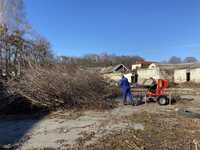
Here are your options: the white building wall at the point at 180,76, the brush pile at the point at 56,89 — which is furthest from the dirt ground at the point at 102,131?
the white building wall at the point at 180,76

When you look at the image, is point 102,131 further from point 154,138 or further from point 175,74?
point 175,74

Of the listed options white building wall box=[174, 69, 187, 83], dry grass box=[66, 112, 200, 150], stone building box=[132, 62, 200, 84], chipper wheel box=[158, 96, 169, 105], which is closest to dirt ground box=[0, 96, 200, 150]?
dry grass box=[66, 112, 200, 150]

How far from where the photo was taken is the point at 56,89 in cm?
1140

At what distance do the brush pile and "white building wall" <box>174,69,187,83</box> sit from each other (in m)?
30.4

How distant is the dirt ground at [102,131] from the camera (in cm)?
644

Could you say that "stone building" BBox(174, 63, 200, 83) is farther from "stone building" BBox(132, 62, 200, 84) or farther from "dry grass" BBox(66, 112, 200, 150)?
"dry grass" BBox(66, 112, 200, 150)

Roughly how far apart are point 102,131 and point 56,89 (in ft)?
13.6

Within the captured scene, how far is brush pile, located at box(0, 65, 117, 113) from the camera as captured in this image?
1135cm

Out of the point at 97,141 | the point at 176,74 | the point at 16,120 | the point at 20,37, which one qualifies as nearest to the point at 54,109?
the point at 16,120

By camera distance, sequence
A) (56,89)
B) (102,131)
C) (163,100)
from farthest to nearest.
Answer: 1. (163,100)
2. (56,89)
3. (102,131)

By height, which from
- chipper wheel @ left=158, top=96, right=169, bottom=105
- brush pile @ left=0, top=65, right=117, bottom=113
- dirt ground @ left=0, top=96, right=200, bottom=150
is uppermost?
brush pile @ left=0, top=65, right=117, bottom=113

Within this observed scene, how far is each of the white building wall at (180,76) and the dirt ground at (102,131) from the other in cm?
3145

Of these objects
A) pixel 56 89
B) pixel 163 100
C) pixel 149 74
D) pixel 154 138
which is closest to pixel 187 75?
pixel 149 74

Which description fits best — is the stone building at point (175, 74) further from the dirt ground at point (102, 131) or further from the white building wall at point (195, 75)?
the dirt ground at point (102, 131)
